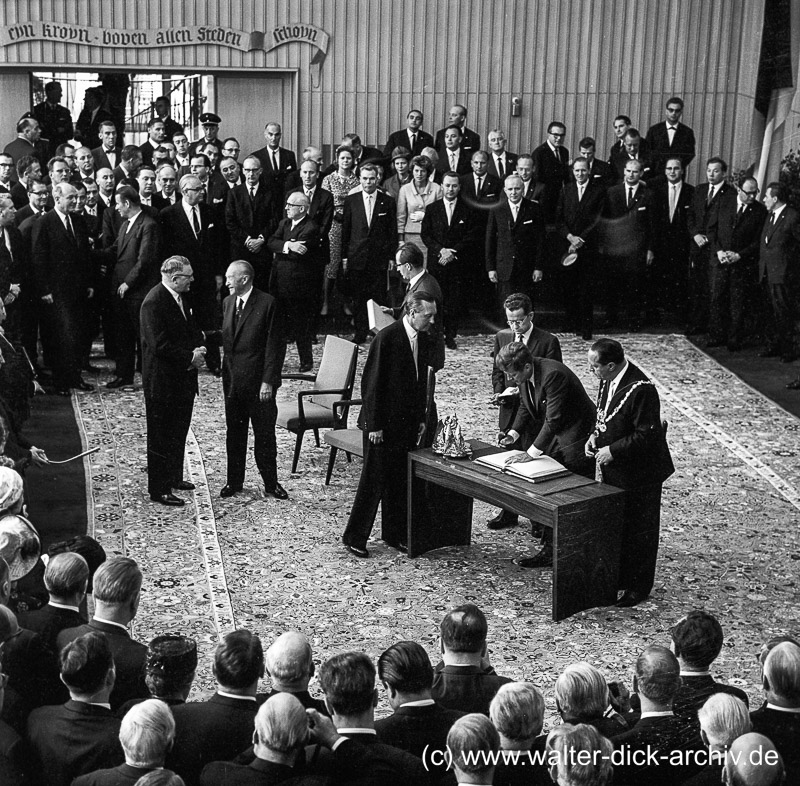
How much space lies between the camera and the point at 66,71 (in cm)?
1518

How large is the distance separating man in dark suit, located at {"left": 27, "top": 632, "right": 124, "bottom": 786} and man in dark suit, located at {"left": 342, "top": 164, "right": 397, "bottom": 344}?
27.8 feet

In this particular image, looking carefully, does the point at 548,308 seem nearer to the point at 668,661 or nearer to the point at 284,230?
the point at 284,230

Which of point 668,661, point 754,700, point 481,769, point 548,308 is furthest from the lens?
point 548,308

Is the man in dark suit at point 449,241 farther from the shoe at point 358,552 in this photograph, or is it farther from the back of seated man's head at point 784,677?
the back of seated man's head at point 784,677

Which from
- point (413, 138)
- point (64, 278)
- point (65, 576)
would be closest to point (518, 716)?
point (65, 576)

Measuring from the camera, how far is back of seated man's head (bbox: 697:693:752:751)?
4.09 metres

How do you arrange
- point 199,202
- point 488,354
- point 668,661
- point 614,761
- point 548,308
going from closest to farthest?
point 614,761, point 668,661, point 199,202, point 488,354, point 548,308

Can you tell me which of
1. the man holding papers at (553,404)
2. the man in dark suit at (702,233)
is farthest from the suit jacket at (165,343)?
the man in dark suit at (702,233)

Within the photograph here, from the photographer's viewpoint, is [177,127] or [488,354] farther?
[177,127]

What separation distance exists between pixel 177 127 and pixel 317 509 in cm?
718

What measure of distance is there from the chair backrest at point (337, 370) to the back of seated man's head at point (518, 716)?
5.20 m

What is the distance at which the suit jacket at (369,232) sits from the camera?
12.4 metres

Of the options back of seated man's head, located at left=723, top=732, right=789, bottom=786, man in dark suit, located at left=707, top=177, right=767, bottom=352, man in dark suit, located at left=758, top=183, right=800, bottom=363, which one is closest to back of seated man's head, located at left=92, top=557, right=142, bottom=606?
back of seated man's head, located at left=723, top=732, right=789, bottom=786

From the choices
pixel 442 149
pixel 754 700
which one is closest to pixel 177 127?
pixel 442 149
